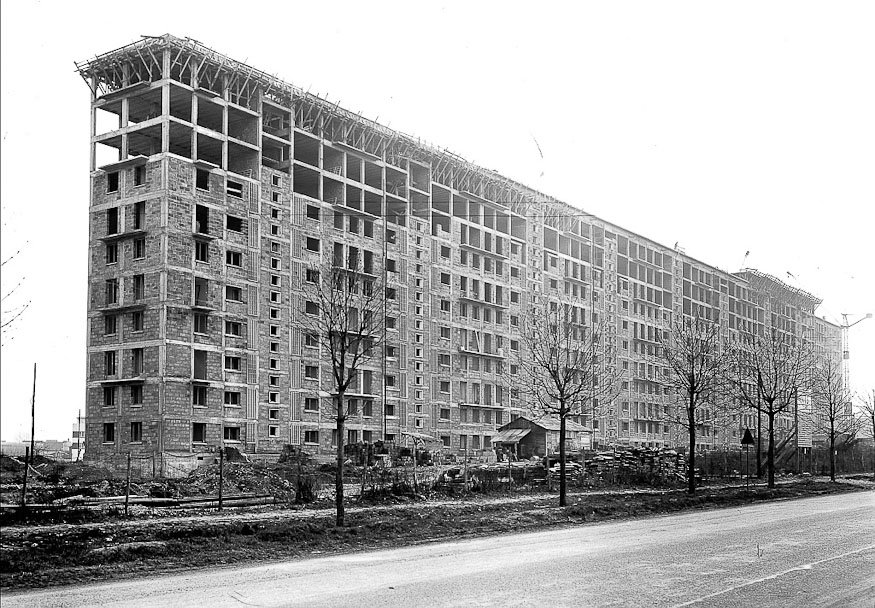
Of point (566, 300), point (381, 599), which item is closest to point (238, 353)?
point (566, 300)

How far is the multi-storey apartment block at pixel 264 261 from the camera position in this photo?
58688mm

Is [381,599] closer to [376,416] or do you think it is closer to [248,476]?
[248,476]

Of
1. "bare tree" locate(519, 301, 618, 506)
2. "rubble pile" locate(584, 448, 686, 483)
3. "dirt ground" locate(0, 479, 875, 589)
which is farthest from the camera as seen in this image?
"rubble pile" locate(584, 448, 686, 483)

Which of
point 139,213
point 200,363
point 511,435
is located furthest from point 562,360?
point 139,213

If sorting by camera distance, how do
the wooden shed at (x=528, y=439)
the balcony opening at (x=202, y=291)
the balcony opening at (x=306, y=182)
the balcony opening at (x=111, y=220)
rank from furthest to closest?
the wooden shed at (x=528, y=439), the balcony opening at (x=306, y=182), the balcony opening at (x=111, y=220), the balcony opening at (x=202, y=291)

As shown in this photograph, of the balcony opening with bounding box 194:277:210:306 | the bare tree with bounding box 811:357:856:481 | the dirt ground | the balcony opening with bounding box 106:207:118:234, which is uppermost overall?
the balcony opening with bounding box 106:207:118:234

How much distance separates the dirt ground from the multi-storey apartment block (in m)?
28.2

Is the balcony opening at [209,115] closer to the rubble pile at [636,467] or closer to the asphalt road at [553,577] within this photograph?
the rubble pile at [636,467]

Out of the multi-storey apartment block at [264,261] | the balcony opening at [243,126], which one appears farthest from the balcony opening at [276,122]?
the balcony opening at [243,126]

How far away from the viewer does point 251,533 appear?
2203 centimetres

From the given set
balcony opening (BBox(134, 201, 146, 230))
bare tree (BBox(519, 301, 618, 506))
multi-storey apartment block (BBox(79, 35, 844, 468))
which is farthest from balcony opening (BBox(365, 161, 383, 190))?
balcony opening (BBox(134, 201, 146, 230))

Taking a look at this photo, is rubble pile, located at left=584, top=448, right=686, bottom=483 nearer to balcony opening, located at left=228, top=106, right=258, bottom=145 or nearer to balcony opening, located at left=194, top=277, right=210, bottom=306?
balcony opening, located at left=194, top=277, right=210, bottom=306

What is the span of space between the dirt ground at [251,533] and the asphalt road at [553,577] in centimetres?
129

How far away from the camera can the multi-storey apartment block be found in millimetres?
58688
